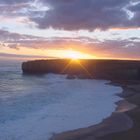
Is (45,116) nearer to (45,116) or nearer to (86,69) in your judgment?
(45,116)

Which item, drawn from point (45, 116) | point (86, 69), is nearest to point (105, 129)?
point (45, 116)

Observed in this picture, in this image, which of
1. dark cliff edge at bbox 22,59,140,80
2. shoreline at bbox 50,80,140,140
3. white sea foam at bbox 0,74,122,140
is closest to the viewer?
shoreline at bbox 50,80,140,140

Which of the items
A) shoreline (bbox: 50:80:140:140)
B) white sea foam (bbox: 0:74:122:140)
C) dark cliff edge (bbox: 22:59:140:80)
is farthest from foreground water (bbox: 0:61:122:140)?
dark cliff edge (bbox: 22:59:140:80)

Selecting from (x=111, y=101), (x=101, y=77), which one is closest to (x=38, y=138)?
(x=111, y=101)

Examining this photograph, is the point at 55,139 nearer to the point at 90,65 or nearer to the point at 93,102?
the point at 93,102

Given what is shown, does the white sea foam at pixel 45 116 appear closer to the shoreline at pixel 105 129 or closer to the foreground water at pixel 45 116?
the foreground water at pixel 45 116

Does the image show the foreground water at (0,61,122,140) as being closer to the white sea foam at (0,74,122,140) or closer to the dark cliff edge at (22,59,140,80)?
the white sea foam at (0,74,122,140)

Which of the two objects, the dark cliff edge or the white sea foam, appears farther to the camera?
the dark cliff edge

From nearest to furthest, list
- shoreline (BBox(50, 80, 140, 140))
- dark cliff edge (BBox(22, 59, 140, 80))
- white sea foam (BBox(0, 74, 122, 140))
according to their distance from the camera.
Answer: shoreline (BBox(50, 80, 140, 140))
white sea foam (BBox(0, 74, 122, 140))
dark cliff edge (BBox(22, 59, 140, 80))

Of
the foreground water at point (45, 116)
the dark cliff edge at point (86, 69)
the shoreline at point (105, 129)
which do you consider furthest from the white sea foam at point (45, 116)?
the dark cliff edge at point (86, 69)
